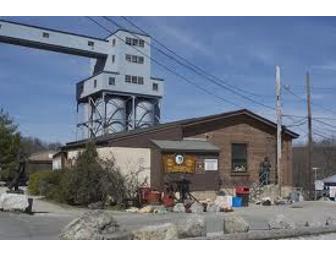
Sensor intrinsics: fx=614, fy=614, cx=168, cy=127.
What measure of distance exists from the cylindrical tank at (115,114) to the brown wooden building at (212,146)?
42.8 inches

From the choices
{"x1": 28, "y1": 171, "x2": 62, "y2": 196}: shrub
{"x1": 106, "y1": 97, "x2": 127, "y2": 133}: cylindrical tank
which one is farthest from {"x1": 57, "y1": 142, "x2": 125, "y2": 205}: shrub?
{"x1": 106, "y1": 97, "x2": 127, "y2": 133}: cylindrical tank

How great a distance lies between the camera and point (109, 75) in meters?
23.6

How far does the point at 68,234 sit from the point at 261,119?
20515mm

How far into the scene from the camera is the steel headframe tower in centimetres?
1934

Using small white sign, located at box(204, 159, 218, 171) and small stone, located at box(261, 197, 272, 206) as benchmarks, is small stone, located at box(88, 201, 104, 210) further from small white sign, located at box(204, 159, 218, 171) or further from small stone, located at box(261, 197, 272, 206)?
small stone, located at box(261, 197, 272, 206)

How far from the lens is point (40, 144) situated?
99.1 feet

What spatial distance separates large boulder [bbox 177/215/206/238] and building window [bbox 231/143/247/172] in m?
17.8

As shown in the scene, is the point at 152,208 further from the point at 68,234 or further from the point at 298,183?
the point at 298,183

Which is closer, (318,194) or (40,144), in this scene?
(40,144)

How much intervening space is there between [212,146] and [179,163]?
8.54 feet

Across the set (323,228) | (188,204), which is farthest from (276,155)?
(323,228)

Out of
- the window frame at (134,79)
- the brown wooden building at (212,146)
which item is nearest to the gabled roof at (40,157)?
the brown wooden building at (212,146)

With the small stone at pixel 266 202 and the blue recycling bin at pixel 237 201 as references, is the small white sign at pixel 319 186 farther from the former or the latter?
the blue recycling bin at pixel 237 201

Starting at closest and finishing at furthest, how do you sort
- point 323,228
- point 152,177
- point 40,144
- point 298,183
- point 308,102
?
point 323,228 → point 152,177 → point 40,144 → point 308,102 → point 298,183
